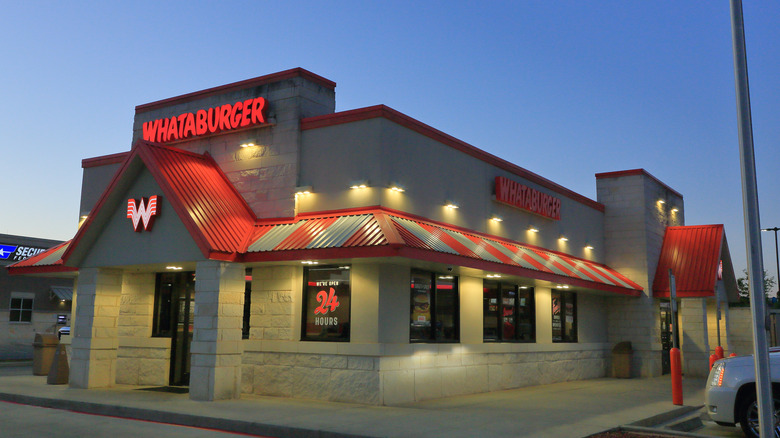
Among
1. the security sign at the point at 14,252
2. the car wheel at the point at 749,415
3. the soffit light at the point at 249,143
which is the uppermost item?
the soffit light at the point at 249,143

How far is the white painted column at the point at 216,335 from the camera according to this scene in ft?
49.1

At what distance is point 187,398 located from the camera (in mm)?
15234

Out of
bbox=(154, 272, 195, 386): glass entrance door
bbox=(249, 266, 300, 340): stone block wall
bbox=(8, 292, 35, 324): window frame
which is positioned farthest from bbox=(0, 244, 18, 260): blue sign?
bbox=(249, 266, 300, 340): stone block wall

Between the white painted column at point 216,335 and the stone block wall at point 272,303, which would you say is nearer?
the white painted column at point 216,335

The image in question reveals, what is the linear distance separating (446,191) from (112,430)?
981 centimetres

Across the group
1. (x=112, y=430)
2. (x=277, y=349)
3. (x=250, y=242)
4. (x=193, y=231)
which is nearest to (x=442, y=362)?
(x=277, y=349)

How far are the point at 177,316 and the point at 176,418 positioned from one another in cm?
598

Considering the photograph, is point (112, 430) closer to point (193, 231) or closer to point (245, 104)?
point (193, 231)

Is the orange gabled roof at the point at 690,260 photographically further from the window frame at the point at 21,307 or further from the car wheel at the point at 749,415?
the window frame at the point at 21,307

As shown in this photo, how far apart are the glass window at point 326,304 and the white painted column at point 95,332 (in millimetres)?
5367

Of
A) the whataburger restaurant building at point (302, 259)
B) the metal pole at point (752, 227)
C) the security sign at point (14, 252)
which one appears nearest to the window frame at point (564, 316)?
the whataburger restaurant building at point (302, 259)

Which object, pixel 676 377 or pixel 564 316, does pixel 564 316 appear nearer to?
pixel 564 316

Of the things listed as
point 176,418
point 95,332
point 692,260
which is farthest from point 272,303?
point 692,260

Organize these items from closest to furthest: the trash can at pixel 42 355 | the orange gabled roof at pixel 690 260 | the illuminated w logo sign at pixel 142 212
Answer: the illuminated w logo sign at pixel 142 212, the trash can at pixel 42 355, the orange gabled roof at pixel 690 260
